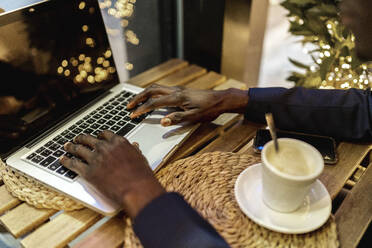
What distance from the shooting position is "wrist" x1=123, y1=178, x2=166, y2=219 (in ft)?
1.91

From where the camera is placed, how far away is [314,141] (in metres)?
0.80

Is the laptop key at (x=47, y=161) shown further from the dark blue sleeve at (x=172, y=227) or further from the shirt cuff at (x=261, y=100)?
the shirt cuff at (x=261, y=100)

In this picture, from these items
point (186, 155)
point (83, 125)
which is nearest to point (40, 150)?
point (83, 125)

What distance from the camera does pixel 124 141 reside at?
0.70 m

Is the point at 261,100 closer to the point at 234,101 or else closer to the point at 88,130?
the point at 234,101

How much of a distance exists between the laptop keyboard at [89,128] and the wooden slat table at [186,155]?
94mm

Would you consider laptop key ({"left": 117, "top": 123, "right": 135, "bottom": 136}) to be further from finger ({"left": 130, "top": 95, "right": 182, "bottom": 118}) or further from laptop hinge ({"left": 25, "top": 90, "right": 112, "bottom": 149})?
laptop hinge ({"left": 25, "top": 90, "right": 112, "bottom": 149})

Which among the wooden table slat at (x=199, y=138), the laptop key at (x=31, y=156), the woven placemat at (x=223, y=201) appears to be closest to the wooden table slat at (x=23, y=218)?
the laptop key at (x=31, y=156)

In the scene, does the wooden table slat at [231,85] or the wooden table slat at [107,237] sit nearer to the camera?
the wooden table slat at [107,237]

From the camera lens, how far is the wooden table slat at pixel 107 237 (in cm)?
63

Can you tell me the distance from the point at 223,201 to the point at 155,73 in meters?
0.64

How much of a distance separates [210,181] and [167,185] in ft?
0.31

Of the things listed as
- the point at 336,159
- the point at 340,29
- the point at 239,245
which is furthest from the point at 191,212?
the point at 340,29

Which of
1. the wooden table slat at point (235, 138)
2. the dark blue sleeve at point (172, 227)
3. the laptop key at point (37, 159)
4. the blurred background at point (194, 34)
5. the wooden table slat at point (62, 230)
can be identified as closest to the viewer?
the dark blue sleeve at point (172, 227)
